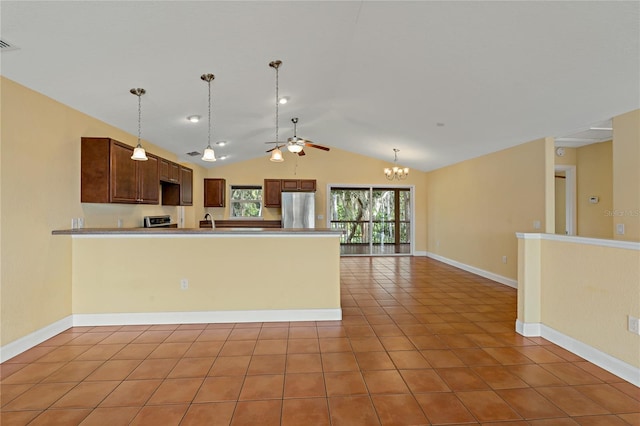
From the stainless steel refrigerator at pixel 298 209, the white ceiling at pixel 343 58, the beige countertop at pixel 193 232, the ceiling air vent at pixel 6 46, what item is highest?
the white ceiling at pixel 343 58

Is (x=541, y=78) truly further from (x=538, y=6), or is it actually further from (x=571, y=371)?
(x=571, y=371)

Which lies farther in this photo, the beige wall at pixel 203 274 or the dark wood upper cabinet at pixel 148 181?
the dark wood upper cabinet at pixel 148 181

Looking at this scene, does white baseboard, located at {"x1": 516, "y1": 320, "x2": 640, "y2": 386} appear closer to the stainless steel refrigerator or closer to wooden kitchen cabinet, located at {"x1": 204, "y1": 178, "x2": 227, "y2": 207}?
the stainless steel refrigerator

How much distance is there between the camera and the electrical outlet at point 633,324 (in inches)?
87.7

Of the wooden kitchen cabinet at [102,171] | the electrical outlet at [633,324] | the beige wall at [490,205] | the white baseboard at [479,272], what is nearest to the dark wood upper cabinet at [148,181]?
the wooden kitchen cabinet at [102,171]

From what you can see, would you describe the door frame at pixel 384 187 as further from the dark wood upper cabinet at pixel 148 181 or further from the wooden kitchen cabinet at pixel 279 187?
the dark wood upper cabinet at pixel 148 181

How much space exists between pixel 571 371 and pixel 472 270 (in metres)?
3.77

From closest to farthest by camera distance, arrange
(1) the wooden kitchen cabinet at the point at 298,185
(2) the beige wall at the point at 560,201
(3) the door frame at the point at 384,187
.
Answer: (2) the beige wall at the point at 560,201 < (1) the wooden kitchen cabinet at the point at 298,185 < (3) the door frame at the point at 384,187

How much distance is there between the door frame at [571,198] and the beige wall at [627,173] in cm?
226

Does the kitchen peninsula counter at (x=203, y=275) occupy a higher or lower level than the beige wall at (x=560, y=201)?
lower

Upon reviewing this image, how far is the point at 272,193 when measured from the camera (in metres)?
7.54

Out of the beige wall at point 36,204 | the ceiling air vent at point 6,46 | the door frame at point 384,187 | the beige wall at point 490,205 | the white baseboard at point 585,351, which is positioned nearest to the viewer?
the ceiling air vent at point 6,46

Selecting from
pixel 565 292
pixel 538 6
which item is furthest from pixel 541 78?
pixel 565 292

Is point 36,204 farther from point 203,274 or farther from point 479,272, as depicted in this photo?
point 479,272
